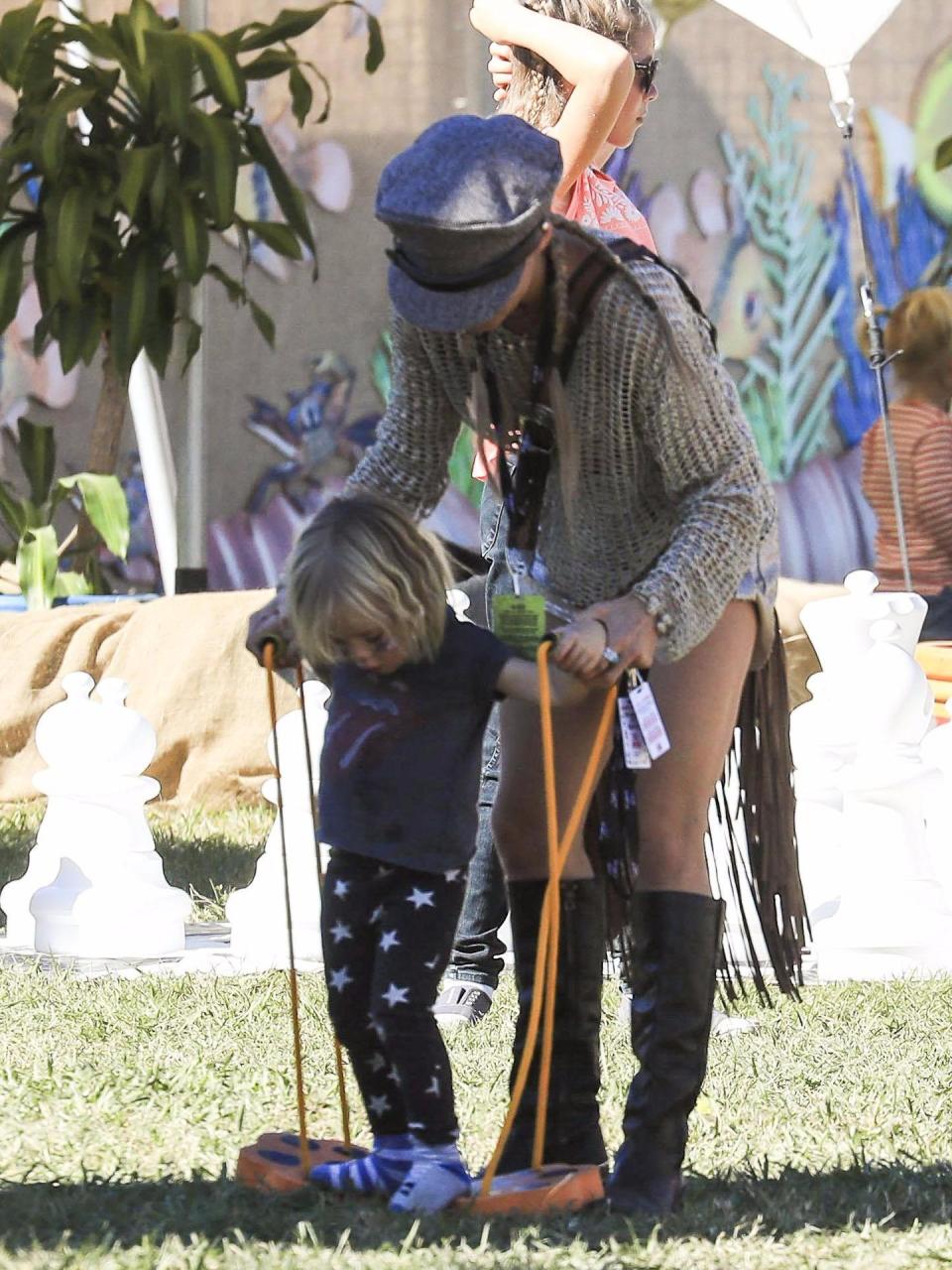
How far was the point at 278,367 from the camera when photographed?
9.48m

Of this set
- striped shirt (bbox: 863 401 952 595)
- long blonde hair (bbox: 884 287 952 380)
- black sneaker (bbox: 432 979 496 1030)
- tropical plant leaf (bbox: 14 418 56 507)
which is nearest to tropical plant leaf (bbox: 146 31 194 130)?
tropical plant leaf (bbox: 14 418 56 507)

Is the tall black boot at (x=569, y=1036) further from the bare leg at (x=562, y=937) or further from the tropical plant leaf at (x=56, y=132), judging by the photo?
the tropical plant leaf at (x=56, y=132)

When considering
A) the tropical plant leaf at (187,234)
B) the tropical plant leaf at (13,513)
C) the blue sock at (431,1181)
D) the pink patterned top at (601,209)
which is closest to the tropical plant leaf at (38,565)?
the tropical plant leaf at (13,513)

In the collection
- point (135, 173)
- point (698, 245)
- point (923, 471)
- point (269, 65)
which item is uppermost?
point (269, 65)

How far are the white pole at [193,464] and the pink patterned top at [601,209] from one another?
5.00 m

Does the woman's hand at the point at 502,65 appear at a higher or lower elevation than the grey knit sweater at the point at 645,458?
higher

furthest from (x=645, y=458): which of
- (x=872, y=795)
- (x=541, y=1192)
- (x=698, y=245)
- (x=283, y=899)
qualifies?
(x=698, y=245)

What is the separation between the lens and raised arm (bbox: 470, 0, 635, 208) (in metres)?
2.88

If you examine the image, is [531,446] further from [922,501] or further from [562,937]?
[922,501]

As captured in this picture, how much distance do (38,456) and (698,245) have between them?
392 cm

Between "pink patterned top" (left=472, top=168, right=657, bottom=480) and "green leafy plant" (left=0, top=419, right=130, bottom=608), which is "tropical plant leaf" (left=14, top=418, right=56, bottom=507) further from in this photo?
"pink patterned top" (left=472, top=168, right=657, bottom=480)

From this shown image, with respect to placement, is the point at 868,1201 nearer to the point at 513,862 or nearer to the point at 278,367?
the point at 513,862

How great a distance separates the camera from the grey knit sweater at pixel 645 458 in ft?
6.72

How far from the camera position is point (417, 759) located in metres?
2.08
